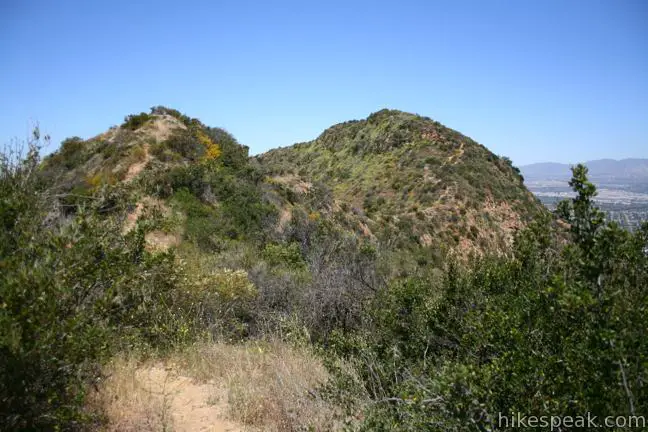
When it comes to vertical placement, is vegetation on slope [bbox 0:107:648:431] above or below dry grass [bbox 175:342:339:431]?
above

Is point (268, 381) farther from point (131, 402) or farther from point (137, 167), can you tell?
point (137, 167)

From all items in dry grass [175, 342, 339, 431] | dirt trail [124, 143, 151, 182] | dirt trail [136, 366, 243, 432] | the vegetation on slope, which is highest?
dirt trail [124, 143, 151, 182]

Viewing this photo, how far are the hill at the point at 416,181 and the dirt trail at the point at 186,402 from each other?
18.4 m

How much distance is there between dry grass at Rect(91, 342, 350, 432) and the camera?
384 centimetres

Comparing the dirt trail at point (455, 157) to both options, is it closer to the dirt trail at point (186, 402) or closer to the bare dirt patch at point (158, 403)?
the dirt trail at point (186, 402)

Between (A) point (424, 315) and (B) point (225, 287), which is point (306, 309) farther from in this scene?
(A) point (424, 315)

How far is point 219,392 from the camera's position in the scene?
462cm

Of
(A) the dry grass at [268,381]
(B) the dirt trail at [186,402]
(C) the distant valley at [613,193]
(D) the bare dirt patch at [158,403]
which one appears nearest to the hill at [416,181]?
(C) the distant valley at [613,193]

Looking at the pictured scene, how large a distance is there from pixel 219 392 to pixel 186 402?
344 mm

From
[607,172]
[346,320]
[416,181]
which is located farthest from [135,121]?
[607,172]

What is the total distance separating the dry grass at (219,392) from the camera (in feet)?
12.6

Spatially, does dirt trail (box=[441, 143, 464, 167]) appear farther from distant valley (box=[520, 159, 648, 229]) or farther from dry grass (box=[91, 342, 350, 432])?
dry grass (box=[91, 342, 350, 432])

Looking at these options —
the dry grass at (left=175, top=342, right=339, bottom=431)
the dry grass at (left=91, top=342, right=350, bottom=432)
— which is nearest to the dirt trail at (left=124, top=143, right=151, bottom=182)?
the dry grass at (left=175, top=342, right=339, bottom=431)

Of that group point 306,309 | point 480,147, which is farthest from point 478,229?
point 306,309
